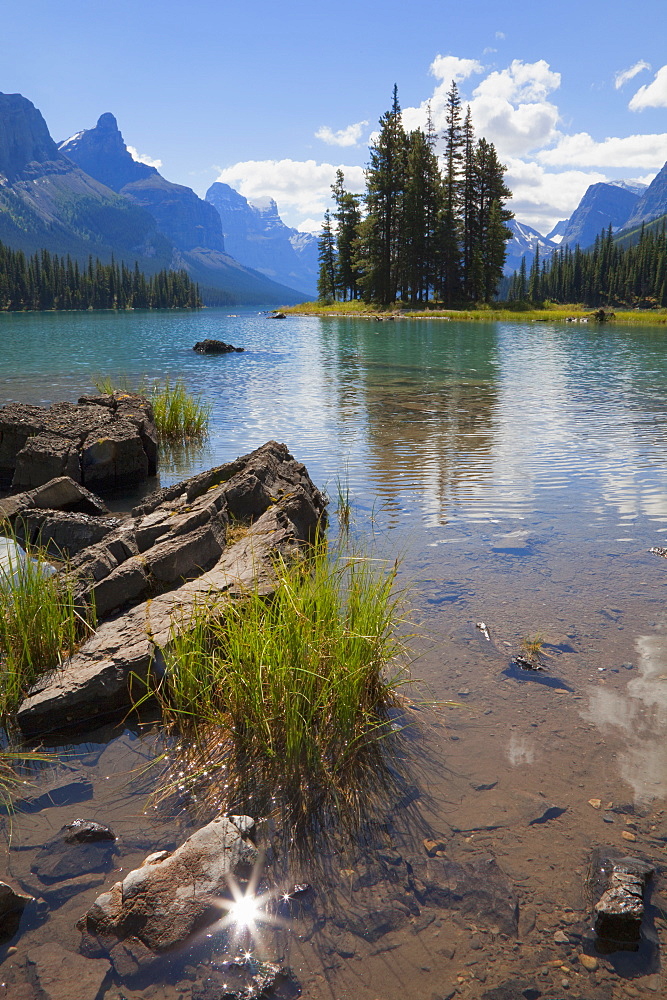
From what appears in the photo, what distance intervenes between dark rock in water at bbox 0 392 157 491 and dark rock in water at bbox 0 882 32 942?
9.11 metres

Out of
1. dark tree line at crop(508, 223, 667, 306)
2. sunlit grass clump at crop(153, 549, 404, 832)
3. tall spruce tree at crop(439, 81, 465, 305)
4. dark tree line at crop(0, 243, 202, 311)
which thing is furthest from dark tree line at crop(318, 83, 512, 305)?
dark tree line at crop(0, 243, 202, 311)

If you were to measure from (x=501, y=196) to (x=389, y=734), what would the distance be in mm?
96829

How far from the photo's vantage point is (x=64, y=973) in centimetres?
306

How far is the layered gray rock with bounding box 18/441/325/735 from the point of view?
511cm

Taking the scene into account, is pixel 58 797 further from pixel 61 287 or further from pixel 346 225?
pixel 61 287

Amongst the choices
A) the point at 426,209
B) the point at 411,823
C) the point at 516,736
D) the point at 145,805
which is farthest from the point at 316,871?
the point at 426,209

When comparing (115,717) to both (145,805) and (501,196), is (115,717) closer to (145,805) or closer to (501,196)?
(145,805)

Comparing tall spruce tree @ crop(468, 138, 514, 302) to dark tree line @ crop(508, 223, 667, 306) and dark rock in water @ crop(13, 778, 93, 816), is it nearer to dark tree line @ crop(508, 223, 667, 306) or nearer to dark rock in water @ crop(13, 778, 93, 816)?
dark tree line @ crop(508, 223, 667, 306)

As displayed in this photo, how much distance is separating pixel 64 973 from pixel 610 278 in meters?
154

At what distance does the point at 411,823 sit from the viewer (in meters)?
4.05

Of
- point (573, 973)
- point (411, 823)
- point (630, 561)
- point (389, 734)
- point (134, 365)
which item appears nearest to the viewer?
point (573, 973)

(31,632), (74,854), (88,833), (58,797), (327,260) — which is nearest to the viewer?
(74,854)

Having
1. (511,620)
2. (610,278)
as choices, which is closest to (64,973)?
(511,620)

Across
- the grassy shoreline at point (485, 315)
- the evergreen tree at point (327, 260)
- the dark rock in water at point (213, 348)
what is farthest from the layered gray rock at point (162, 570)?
the evergreen tree at point (327, 260)
